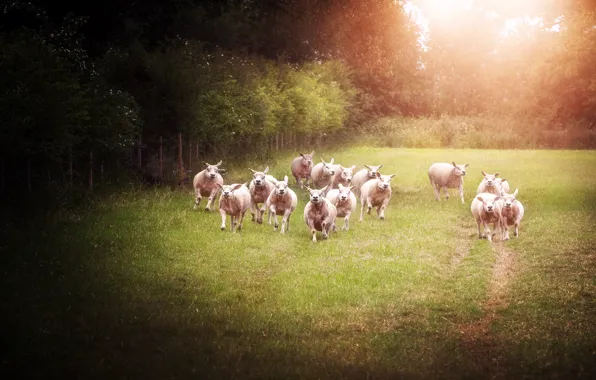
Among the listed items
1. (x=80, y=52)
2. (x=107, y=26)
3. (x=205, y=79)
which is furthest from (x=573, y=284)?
(x=107, y=26)

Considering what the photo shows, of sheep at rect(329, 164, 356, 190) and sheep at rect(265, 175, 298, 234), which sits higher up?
sheep at rect(329, 164, 356, 190)

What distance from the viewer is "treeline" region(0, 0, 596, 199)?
55.6 ft

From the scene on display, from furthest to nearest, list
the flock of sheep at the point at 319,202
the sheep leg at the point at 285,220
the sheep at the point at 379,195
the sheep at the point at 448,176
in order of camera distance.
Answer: the sheep at the point at 448,176
the sheep at the point at 379,195
the sheep leg at the point at 285,220
the flock of sheep at the point at 319,202

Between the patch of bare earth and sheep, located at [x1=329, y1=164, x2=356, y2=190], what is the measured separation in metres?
10.2

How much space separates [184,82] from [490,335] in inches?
753

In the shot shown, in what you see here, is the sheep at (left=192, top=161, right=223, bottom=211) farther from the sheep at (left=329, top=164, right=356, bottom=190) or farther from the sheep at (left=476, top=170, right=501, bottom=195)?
the sheep at (left=476, top=170, right=501, bottom=195)

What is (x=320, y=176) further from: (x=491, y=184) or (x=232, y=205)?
(x=232, y=205)

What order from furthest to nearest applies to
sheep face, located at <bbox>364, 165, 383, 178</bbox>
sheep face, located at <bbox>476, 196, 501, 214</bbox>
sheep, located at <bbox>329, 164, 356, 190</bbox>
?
sheep, located at <bbox>329, 164, 356, 190</bbox> < sheep face, located at <bbox>364, 165, 383, 178</bbox> < sheep face, located at <bbox>476, 196, 501, 214</bbox>

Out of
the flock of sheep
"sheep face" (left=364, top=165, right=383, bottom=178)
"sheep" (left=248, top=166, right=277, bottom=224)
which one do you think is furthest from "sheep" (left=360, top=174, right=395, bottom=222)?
"sheep" (left=248, top=166, right=277, bottom=224)

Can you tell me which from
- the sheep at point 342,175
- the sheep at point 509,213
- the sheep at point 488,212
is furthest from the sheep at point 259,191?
the sheep at point 509,213

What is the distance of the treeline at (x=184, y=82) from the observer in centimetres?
1695

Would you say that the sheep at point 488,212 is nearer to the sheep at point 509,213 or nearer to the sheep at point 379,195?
the sheep at point 509,213

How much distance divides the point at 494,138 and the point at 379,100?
19.8 metres

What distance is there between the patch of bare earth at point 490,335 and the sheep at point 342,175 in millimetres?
10170
